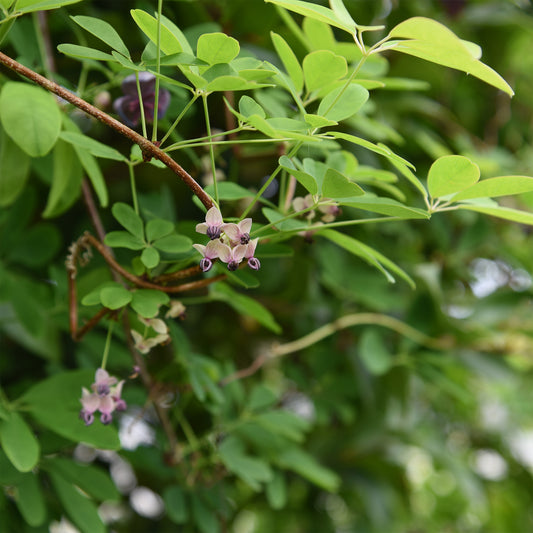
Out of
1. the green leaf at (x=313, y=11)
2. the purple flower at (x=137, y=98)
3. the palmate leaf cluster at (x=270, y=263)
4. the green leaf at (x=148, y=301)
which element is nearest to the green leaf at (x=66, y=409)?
the palmate leaf cluster at (x=270, y=263)

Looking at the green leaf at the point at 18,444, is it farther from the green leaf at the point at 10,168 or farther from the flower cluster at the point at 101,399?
the green leaf at the point at 10,168

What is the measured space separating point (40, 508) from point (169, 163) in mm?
342

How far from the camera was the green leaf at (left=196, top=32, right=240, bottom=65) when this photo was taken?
1.07 ft

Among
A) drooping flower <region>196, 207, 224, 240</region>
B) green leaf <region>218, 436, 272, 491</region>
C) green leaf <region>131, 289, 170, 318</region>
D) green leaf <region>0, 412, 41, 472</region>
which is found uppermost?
drooping flower <region>196, 207, 224, 240</region>

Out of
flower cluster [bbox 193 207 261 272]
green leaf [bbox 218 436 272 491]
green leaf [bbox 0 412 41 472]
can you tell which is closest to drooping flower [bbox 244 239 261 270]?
flower cluster [bbox 193 207 261 272]

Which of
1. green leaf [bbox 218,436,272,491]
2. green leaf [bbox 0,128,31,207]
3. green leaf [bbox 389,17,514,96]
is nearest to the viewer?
green leaf [bbox 389,17,514,96]

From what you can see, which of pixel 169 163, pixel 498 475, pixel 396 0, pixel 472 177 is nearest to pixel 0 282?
pixel 169 163

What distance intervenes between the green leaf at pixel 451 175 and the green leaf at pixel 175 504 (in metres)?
0.45

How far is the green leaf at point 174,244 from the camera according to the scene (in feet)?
1.30

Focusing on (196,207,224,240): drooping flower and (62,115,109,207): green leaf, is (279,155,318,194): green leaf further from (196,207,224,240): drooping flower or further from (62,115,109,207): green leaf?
(62,115,109,207): green leaf

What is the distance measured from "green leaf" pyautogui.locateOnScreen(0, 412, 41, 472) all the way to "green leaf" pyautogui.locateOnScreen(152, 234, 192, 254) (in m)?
0.17

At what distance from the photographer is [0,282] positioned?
0.56 metres

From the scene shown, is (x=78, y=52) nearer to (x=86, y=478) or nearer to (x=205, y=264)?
(x=205, y=264)

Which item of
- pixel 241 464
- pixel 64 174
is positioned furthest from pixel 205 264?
pixel 241 464
